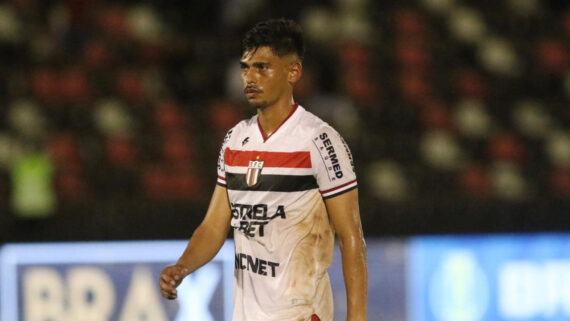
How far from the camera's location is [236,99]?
→ 988cm

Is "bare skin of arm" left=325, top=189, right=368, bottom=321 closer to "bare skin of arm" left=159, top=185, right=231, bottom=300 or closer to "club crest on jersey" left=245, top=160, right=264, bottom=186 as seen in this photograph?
"club crest on jersey" left=245, top=160, right=264, bottom=186

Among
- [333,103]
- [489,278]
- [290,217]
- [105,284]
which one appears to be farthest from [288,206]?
[333,103]

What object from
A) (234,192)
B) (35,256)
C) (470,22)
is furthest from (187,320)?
(470,22)

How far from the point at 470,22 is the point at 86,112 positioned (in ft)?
18.5

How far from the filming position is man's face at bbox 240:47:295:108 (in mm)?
3377

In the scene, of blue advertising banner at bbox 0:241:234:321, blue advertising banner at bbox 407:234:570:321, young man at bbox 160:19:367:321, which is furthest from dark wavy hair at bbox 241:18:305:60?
blue advertising banner at bbox 407:234:570:321

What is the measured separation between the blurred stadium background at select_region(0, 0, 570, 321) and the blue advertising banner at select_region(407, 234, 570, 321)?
67 mm

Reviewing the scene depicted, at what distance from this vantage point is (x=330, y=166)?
3363mm

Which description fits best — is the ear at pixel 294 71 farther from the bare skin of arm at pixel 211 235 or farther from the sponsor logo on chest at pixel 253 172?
the bare skin of arm at pixel 211 235

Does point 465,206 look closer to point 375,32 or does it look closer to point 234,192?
point 234,192

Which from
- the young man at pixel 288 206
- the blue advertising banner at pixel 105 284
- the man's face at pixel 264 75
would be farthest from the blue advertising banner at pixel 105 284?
the man's face at pixel 264 75

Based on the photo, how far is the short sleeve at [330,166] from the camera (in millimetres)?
3352

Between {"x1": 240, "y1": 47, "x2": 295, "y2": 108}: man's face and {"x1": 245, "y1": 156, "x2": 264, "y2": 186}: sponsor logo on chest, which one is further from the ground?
{"x1": 240, "y1": 47, "x2": 295, "y2": 108}: man's face

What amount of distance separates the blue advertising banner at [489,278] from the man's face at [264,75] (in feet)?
11.5
